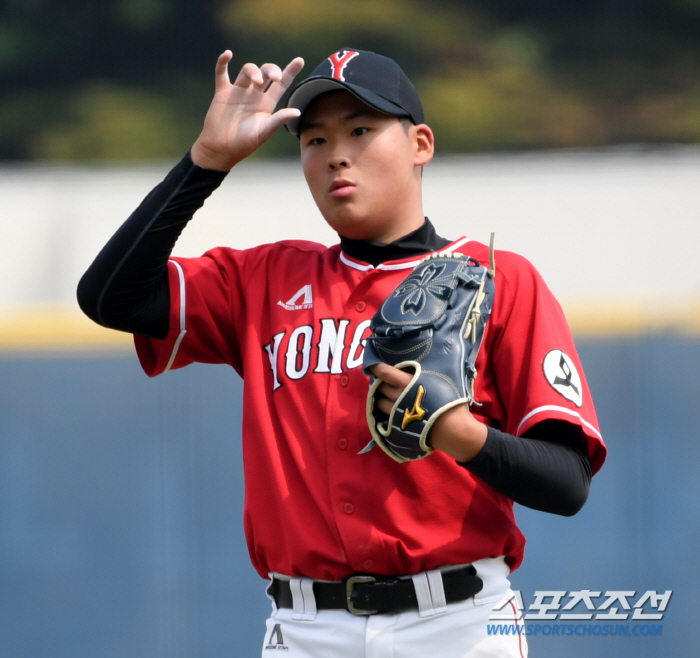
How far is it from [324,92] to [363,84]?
0.07 metres

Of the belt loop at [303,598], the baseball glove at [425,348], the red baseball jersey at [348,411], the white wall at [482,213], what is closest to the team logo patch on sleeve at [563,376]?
the red baseball jersey at [348,411]

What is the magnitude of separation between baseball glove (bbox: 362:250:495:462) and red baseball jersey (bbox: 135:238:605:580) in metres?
0.11

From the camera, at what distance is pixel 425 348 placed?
1328 mm

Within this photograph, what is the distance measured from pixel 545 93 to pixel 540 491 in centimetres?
224

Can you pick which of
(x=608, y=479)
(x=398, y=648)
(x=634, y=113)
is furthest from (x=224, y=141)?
(x=634, y=113)

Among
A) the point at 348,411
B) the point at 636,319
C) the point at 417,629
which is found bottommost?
the point at 417,629

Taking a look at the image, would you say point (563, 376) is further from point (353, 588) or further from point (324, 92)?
point (324, 92)

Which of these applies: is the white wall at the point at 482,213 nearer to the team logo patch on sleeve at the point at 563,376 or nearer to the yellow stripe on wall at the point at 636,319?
the yellow stripe on wall at the point at 636,319

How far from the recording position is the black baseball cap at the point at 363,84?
1550mm

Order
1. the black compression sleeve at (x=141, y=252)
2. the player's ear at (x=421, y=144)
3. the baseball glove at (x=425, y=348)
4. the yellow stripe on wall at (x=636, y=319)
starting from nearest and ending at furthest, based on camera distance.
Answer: the baseball glove at (x=425, y=348) → the black compression sleeve at (x=141, y=252) → the player's ear at (x=421, y=144) → the yellow stripe on wall at (x=636, y=319)

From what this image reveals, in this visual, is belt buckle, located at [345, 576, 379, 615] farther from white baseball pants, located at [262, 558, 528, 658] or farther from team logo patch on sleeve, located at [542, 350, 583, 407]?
team logo patch on sleeve, located at [542, 350, 583, 407]

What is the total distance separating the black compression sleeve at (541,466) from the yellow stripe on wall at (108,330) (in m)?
1.60

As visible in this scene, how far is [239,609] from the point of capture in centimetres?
295

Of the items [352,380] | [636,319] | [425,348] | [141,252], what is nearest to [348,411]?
[352,380]
